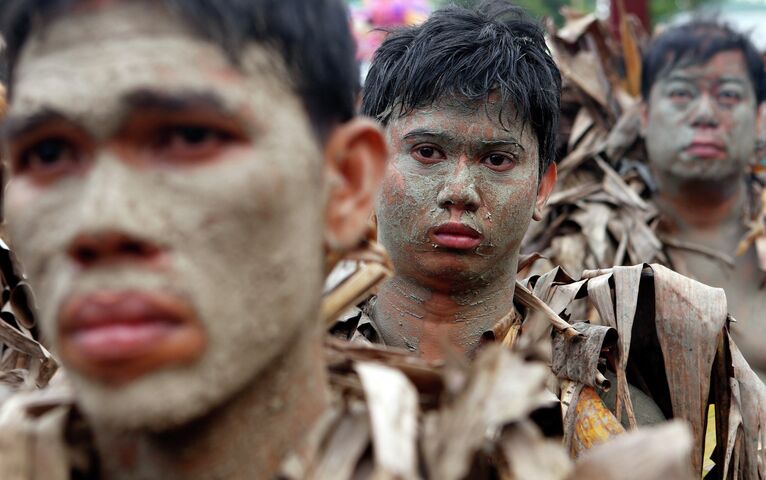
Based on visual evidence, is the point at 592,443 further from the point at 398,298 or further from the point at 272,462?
the point at 272,462

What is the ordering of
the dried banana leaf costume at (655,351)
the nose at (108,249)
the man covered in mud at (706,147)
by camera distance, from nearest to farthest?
the nose at (108,249) < the dried banana leaf costume at (655,351) < the man covered in mud at (706,147)

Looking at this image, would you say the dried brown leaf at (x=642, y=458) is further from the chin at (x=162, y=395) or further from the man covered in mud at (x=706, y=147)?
the man covered in mud at (x=706, y=147)

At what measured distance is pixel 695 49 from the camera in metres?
6.59

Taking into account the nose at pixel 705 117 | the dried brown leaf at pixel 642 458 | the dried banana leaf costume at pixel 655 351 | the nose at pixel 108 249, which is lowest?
the nose at pixel 705 117

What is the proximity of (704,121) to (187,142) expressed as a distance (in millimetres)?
4867

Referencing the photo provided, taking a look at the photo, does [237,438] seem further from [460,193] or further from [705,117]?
[705,117]

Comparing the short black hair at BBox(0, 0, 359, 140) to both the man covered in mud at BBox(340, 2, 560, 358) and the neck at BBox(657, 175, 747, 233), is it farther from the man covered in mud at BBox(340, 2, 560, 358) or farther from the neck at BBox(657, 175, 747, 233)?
the neck at BBox(657, 175, 747, 233)

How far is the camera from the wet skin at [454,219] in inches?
144

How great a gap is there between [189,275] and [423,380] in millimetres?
538

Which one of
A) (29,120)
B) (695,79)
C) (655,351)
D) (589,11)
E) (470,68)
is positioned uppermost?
(29,120)

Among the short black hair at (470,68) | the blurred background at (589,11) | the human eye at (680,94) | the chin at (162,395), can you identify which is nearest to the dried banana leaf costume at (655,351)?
the short black hair at (470,68)

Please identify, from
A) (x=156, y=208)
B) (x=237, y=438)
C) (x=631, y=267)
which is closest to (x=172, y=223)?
(x=156, y=208)

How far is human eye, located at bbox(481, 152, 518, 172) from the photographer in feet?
12.2

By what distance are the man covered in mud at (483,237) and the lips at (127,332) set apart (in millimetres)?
1835
